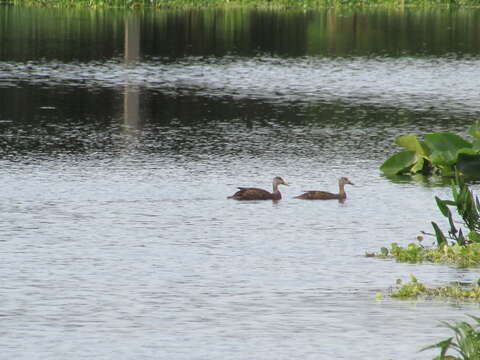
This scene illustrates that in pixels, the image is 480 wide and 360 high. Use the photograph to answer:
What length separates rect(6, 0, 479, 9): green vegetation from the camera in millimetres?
69562

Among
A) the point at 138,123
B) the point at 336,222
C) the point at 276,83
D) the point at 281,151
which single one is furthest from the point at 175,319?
the point at 276,83

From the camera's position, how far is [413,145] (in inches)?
963

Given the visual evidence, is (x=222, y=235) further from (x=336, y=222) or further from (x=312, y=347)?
(x=312, y=347)

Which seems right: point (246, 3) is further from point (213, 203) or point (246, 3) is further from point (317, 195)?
point (213, 203)

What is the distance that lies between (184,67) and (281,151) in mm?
17602

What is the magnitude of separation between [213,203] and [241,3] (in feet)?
170

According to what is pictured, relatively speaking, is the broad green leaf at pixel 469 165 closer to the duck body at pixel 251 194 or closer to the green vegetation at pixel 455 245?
the duck body at pixel 251 194

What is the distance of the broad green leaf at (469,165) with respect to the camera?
23.6 meters

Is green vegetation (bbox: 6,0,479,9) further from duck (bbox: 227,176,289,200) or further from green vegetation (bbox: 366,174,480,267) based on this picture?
green vegetation (bbox: 366,174,480,267)

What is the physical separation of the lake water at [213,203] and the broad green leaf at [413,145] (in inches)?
27.2

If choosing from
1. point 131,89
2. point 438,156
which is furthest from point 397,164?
point 131,89

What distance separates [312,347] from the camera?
13.2 m

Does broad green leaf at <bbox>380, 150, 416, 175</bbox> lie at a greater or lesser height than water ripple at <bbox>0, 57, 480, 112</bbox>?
greater

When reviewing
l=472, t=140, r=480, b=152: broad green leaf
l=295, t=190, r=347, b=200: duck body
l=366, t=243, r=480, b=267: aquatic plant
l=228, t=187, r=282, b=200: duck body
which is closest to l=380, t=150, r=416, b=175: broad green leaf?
l=472, t=140, r=480, b=152: broad green leaf
